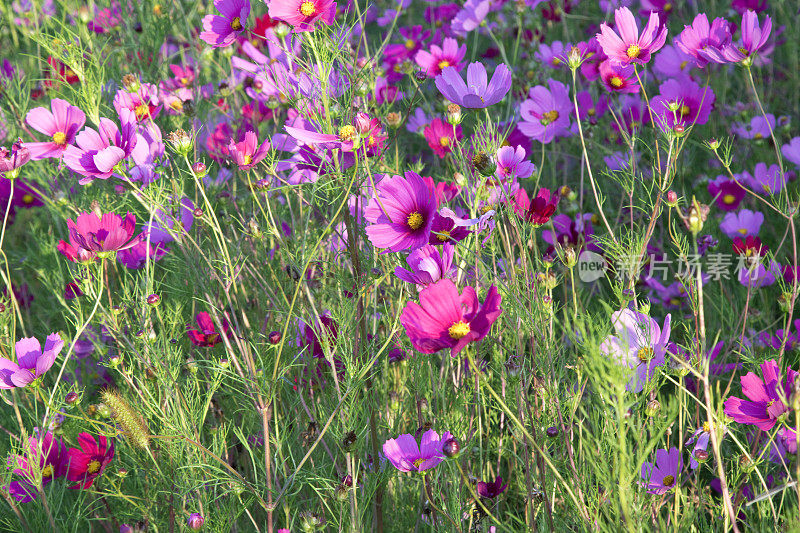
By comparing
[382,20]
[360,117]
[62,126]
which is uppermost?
[360,117]

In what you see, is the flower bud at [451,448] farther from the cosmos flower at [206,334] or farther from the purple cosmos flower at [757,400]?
the cosmos flower at [206,334]

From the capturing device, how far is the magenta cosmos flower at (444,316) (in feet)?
2.32

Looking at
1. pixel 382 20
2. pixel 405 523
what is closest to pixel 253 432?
pixel 405 523

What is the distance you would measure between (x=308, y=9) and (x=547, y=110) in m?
0.81

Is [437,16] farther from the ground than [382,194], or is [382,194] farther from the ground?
[382,194]

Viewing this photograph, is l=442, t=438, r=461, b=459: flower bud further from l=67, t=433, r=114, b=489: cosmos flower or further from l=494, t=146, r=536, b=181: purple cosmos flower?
l=67, t=433, r=114, b=489: cosmos flower

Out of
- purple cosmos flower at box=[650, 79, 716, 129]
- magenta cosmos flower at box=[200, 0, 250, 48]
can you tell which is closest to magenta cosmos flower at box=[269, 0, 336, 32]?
magenta cosmos flower at box=[200, 0, 250, 48]

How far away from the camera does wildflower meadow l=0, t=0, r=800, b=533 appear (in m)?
0.82

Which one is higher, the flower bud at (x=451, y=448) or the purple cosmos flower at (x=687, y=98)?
the purple cosmos flower at (x=687, y=98)

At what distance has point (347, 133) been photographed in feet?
2.66

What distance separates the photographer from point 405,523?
3.49 feet

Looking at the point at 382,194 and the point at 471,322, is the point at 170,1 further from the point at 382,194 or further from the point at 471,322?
the point at 471,322

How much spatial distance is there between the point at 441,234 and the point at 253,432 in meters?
0.60

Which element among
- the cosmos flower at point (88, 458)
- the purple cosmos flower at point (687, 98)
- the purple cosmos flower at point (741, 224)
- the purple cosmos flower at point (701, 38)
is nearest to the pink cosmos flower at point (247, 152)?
the cosmos flower at point (88, 458)
